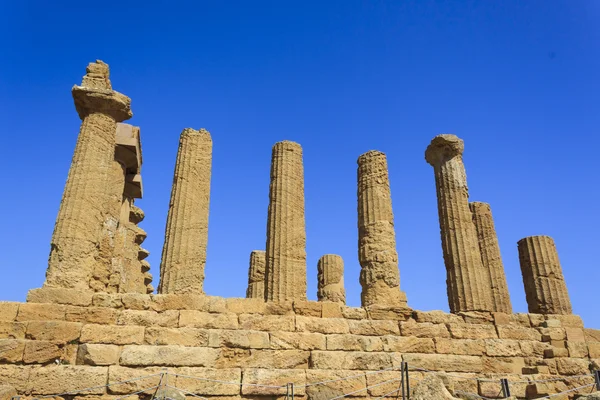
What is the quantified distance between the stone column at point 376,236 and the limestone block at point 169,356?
4.35 meters

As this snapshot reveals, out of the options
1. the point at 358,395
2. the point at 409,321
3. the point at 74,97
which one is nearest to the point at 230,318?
the point at 358,395

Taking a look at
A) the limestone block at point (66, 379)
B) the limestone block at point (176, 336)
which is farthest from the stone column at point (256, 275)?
the limestone block at point (66, 379)

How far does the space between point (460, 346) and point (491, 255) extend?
5442 millimetres

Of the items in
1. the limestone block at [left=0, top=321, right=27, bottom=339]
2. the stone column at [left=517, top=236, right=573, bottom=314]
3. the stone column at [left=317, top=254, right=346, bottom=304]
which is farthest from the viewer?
the stone column at [left=317, top=254, right=346, bottom=304]

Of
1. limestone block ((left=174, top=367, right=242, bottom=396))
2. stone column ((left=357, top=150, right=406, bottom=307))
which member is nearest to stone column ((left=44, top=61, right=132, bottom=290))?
limestone block ((left=174, top=367, right=242, bottom=396))

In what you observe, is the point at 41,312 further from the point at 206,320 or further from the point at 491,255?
the point at 491,255

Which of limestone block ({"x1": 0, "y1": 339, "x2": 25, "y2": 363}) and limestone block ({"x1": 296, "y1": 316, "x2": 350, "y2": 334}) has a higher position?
limestone block ({"x1": 296, "y1": 316, "x2": 350, "y2": 334})

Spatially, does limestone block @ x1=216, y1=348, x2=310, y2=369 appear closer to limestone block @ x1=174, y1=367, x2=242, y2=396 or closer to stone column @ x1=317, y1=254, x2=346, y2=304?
limestone block @ x1=174, y1=367, x2=242, y2=396

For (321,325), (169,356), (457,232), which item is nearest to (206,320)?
(169,356)

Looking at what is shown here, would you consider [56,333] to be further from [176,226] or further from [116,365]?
[176,226]

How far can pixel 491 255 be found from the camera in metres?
16.0

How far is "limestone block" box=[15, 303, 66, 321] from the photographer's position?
9312 millimetres

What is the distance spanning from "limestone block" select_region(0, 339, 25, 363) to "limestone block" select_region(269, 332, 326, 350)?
4.83 m

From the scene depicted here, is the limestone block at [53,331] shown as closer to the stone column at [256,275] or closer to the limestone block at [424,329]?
the limestone block at [424,329]
